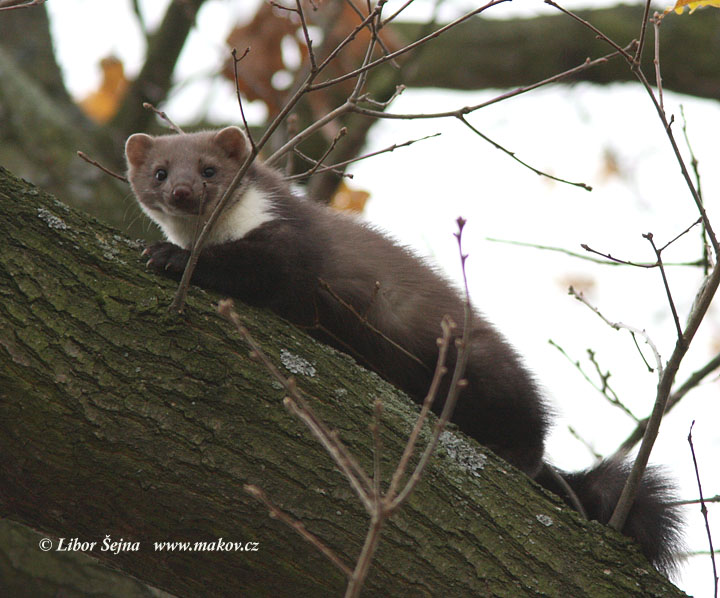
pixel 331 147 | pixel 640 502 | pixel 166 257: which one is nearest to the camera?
pixel 166 257

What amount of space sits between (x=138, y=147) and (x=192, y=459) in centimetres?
320

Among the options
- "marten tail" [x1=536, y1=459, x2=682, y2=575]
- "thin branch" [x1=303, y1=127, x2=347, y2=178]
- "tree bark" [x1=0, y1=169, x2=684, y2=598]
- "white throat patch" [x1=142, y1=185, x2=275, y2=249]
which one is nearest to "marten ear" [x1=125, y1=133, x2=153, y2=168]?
"white throat patch" [x1=142, y1=185, x2=275, y2=249]

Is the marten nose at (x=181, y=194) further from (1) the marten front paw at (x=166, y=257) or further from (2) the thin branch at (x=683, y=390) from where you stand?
(2) the thin branch at (x=683, y=390)

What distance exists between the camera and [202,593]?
3328 mm

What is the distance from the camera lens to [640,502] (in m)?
4.38

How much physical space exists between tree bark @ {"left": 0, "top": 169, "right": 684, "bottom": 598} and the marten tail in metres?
0.46

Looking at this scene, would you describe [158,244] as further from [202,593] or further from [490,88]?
[490,88]

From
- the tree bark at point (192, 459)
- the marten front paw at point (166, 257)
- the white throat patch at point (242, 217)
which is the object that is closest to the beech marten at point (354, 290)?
the white throat patch at point (242, 217)

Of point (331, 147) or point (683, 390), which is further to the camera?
point (683, 390)

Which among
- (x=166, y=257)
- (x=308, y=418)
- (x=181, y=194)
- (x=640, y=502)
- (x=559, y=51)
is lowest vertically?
(x=308, y=418)

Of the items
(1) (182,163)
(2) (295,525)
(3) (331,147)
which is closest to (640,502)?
(3) (331,147)

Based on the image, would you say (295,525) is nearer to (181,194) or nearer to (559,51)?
(181,194)

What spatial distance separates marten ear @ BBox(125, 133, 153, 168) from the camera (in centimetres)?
574

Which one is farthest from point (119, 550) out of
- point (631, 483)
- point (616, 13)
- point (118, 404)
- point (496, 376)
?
point (616, 13)
